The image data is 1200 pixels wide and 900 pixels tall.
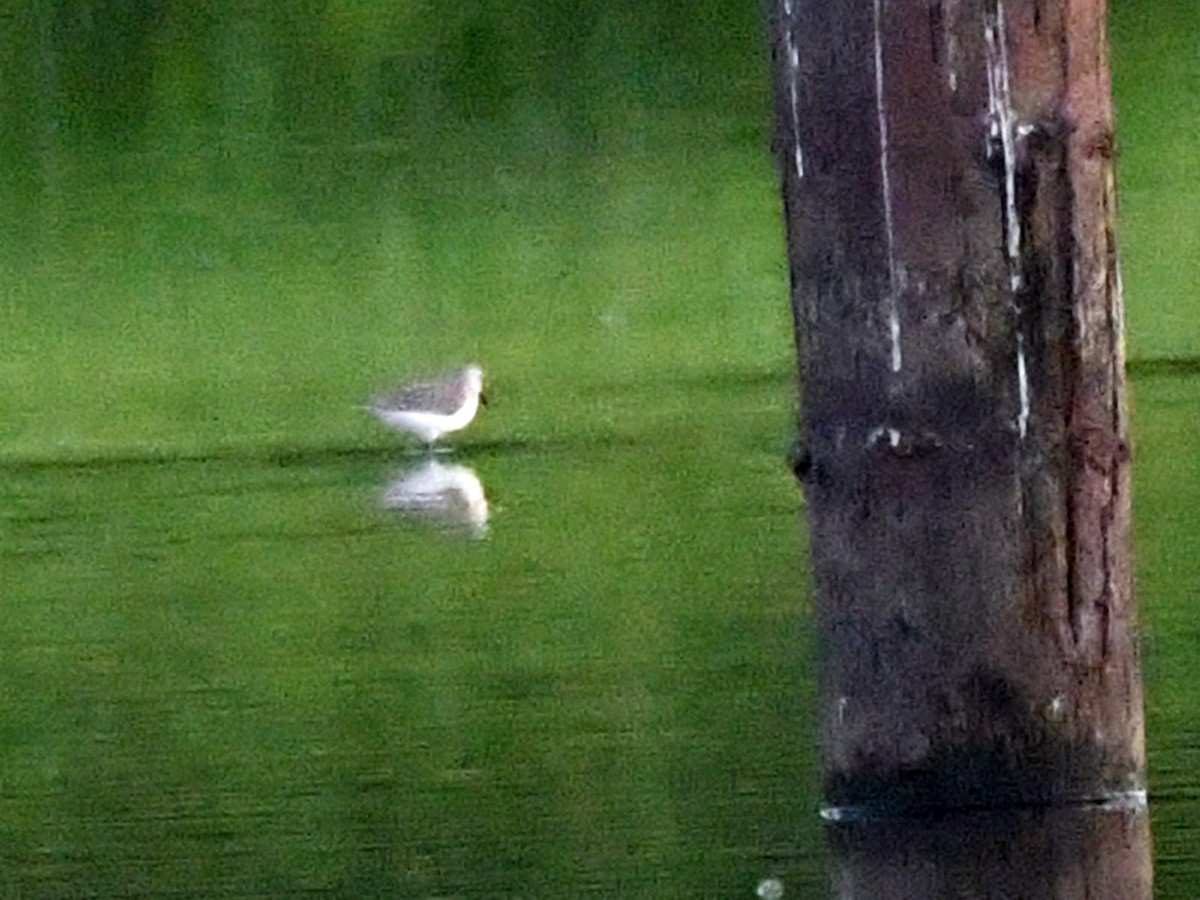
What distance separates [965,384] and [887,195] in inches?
7.4

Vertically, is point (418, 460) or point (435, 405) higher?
point (435, 405)

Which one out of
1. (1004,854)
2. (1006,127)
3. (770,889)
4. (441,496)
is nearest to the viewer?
(1006,127)

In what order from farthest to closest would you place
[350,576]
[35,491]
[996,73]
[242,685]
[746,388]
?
[746,388] → [35,491] → [350,576] → [242,685] → [996,73]

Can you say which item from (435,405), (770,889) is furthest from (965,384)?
(435,405)

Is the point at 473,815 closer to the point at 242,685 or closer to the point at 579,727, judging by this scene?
the point at 579,727

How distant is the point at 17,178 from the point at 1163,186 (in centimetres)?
458

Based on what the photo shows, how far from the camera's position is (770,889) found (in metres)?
3.91

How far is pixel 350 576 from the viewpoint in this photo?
6.40 metres

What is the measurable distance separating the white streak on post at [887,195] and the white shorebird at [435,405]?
19.7 feet

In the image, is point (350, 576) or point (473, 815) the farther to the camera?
point (350, 576)

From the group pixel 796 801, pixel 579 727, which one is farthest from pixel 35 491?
pixel 796 801

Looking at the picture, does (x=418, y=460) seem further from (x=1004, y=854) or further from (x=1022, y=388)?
(x=1022, y=388)

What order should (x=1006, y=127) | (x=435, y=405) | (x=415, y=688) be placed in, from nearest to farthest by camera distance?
1. (x=1006, y=127)
2. (x=415, y=688)
3. (x=435, y=405)

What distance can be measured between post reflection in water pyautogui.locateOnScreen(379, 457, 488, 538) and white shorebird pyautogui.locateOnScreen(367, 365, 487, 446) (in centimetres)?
12
